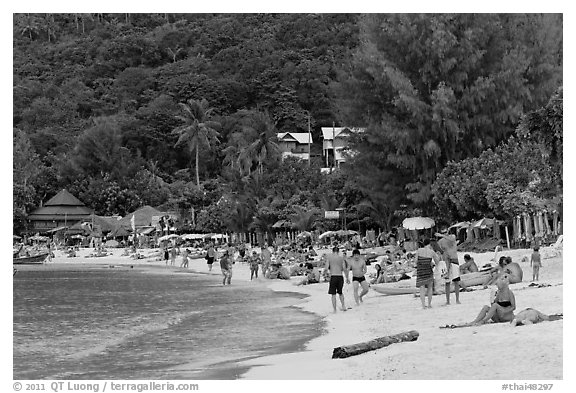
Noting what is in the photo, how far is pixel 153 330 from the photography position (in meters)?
18.1

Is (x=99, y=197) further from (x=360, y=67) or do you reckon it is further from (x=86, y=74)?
(x=360, y=67)

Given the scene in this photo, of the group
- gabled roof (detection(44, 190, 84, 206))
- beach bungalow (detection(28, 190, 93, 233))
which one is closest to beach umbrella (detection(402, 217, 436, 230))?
beach bungalow (detection(28, 190, 93, 233))

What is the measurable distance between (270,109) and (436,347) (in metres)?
82.3

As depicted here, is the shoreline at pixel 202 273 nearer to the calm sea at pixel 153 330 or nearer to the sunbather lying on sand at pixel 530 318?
the calm sea at pixel 153 330

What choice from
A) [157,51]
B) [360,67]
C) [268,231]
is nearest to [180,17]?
Answer: [157,51]

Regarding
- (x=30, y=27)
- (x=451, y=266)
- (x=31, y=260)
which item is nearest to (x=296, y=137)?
(x=31, y=260)

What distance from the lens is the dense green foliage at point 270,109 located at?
3228 centimetres

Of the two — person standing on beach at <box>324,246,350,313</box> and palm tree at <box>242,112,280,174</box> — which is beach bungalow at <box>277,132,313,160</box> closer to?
palm tree at <box>242,112,280,174</box>

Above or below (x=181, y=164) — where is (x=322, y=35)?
above

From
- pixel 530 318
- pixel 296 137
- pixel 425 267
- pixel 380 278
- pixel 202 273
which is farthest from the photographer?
pixel 296 137

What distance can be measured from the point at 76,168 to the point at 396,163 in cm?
4892

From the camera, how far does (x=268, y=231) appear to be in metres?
54.8

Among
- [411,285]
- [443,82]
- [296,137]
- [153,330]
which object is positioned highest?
[296,137]

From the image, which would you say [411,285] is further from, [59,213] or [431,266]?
[59,213]
